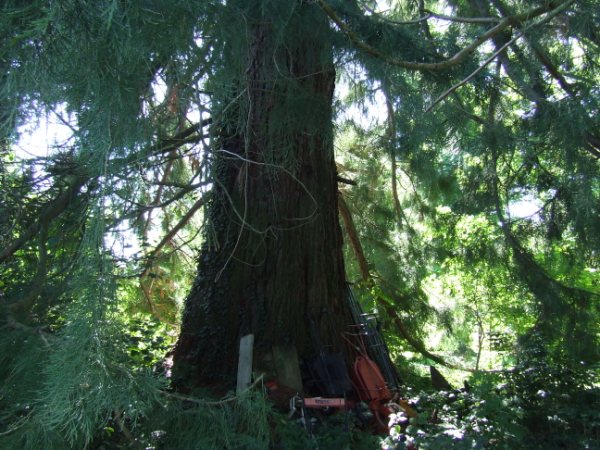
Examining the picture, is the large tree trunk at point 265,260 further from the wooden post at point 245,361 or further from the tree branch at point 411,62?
the tree branch at point 411,62

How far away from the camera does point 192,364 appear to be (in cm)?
485

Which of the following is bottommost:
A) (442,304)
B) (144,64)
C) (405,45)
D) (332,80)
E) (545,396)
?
(545,396)

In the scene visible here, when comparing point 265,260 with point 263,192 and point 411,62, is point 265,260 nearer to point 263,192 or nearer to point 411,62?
point 263,192

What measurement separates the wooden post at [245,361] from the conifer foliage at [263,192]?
22 cm

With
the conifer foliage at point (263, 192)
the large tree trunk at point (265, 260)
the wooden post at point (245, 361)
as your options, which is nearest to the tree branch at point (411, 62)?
the conifer foliage at point (263, 192)

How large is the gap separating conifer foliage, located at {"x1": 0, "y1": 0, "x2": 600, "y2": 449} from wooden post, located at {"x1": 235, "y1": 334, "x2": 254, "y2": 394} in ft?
0.71

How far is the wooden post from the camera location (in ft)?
14.5

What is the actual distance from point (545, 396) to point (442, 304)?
332cm

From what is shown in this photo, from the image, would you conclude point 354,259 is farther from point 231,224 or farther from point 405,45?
point 405,45

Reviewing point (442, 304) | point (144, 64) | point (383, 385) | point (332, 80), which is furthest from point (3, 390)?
point (442, 304)

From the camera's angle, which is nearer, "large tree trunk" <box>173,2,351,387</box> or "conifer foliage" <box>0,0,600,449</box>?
"conifer foliage" <box>0,0,600,449</box>

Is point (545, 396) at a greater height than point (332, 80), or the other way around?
point (332, 80)

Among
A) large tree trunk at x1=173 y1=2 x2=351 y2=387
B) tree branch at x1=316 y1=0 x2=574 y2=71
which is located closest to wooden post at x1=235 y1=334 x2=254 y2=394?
large tree trunk at x1=173 y1=2 x2=351 y2=387

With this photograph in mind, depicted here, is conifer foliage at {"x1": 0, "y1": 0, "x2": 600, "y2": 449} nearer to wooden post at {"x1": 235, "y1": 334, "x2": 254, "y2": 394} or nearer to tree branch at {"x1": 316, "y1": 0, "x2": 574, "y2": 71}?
tree branch at {"x1": 316, "y1": 0, "x2": 574, "y2": 71}
